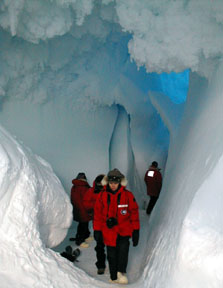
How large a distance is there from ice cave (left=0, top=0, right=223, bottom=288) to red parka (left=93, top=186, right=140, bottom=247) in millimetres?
344

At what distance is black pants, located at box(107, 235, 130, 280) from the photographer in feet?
11.3

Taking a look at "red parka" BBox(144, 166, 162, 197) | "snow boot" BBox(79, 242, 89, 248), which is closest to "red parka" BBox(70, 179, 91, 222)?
"snow boot" BBox(79, 242, 89, 248)

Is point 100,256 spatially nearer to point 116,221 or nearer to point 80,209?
point 116,221

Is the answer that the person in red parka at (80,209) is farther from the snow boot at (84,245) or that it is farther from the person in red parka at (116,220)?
the person in red parka at (116,220)

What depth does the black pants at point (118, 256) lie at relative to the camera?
3.44 metres

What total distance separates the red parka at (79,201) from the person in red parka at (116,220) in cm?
123

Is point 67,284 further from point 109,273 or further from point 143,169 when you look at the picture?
point 143,169

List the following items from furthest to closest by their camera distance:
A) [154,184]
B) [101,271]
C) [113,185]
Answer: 1. [154,184]
2. [101,271]
3. [113,185]

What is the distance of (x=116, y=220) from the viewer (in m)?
3.39

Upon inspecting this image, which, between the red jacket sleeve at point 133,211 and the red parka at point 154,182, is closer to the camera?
the red jacket sleeve at point 133,211

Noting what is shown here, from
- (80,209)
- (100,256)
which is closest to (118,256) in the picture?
(100,256)

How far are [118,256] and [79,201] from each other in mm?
1353

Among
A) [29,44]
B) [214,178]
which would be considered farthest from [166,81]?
[214,178]

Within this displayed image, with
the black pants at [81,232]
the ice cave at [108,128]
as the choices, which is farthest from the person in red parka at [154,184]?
the black pants at [81,232]
